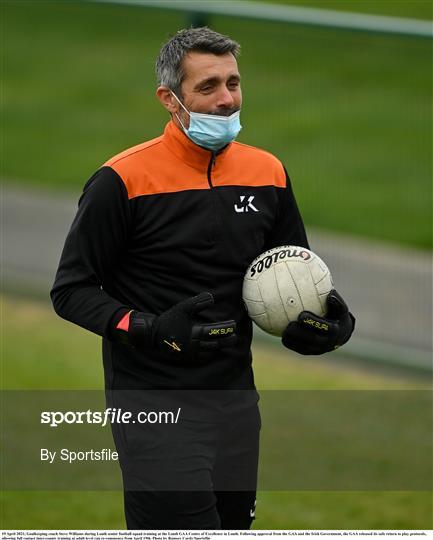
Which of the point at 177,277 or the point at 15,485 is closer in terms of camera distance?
the point at 177,277

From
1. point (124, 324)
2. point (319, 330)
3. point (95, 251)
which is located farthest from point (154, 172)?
point (319, 330)

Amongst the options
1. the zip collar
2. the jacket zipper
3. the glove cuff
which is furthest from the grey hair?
the glove cuff

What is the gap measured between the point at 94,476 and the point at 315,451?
4.68ft

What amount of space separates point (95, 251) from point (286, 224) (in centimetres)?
88

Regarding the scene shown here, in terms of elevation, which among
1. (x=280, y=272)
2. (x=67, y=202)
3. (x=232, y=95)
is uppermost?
(x=232, y=95)

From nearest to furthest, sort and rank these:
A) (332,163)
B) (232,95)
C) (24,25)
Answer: (232,95) < (332,163) < (24,25)

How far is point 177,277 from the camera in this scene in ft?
17.3

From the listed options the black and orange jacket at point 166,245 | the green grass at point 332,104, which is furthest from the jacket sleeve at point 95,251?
the green grass at point 332,104

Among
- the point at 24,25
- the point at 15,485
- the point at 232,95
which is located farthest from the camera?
the point at 24,25

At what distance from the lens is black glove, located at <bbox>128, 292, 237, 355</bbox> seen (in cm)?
507

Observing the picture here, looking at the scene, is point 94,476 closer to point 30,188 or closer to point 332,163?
point 332,163

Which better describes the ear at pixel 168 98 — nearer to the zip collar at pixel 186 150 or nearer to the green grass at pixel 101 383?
the zip collar at pixel 186 150

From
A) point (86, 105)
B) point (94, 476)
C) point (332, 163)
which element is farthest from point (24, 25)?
point (94, 476)

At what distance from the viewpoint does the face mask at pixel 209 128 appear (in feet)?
17.1
